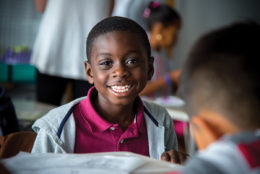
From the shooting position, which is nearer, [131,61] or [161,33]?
[131,61]

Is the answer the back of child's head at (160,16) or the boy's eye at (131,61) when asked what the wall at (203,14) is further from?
the boy's eye at (131,61)

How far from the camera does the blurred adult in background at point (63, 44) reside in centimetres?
143

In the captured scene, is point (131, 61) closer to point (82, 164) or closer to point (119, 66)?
point (119, 66)

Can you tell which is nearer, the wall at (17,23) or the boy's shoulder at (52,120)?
the boy's shoulder at (52,120)

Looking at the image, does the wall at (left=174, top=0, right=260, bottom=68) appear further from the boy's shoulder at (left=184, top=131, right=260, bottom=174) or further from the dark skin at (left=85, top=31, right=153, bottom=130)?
the boy's shoulder at (left=184, top=131, right=260, bottom=174)

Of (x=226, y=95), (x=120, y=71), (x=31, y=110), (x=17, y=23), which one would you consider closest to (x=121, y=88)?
(x=120, y=71)

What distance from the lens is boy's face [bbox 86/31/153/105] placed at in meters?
0.89

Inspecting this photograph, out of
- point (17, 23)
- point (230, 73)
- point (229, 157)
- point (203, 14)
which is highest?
point (203, 14)

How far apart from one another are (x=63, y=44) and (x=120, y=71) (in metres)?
0.70

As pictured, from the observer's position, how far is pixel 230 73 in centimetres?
41

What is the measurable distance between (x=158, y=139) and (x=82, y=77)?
0.61 m

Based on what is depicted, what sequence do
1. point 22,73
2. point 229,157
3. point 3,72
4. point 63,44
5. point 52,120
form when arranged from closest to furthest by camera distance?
point 229,157 → point 52,120 → point 63,44 → point 3,72 → point 22,73

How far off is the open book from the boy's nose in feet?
1.20

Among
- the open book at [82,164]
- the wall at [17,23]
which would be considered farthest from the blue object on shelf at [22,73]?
the open book at [82,164]
